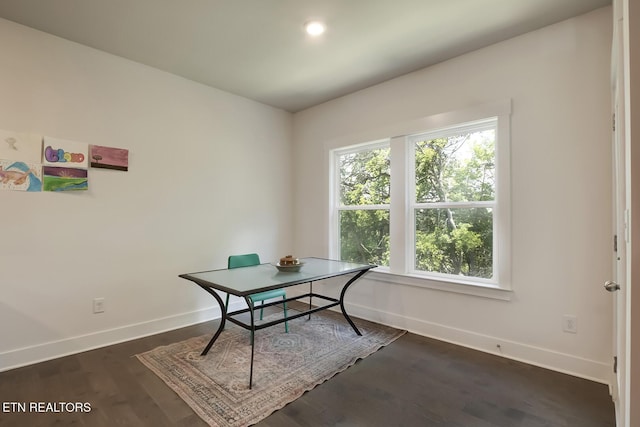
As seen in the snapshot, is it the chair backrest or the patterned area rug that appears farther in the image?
the chair backrest

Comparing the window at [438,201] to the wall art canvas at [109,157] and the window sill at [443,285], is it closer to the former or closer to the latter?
the window sill at [443,285]

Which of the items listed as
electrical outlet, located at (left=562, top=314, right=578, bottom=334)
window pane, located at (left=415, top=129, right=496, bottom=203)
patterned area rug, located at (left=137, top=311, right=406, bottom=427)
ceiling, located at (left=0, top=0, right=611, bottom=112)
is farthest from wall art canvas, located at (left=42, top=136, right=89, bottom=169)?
electrical outlet, located at (left=562, top=314, right=578, bottom=334)

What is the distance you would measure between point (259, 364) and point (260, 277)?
678mm

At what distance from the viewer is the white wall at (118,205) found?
2.49 meters

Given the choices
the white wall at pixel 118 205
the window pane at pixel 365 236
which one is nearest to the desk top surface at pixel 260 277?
the window pane at pixel 365 236

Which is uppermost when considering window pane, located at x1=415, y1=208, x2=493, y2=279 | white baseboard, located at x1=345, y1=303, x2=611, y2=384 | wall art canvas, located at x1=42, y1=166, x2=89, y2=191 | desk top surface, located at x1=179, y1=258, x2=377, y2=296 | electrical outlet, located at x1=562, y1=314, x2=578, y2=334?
wall art canvas, located at x1=42, y1=166, x2=89, y2=191

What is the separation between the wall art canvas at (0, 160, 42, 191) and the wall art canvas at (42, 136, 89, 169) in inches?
3.9

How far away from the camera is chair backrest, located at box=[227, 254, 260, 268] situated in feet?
10.4

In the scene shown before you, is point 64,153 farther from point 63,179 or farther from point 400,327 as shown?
point 400,327

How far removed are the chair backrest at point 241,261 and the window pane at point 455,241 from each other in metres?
1.71

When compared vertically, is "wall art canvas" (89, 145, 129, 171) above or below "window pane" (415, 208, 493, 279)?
above

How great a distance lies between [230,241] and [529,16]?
11.4 feet

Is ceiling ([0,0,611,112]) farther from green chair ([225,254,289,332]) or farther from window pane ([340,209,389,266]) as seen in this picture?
green chair ([225,254,289,332])

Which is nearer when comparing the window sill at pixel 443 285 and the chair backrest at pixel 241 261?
the window sill at pixel 443 285
